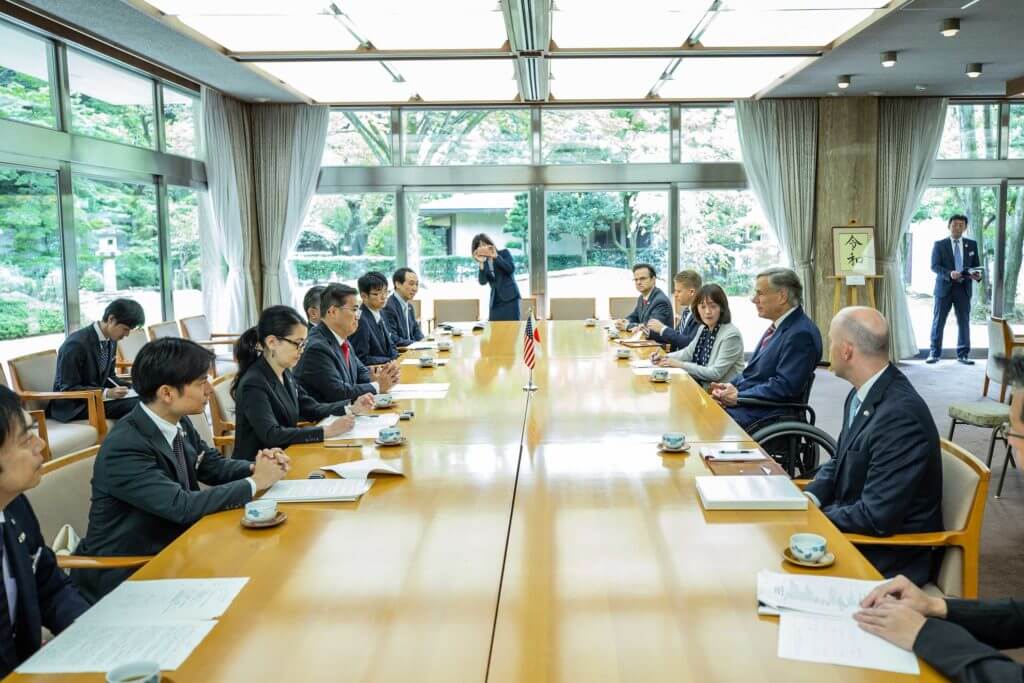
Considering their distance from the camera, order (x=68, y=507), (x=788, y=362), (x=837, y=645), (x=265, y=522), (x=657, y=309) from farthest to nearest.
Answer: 1. (x=657, y=309)
2. (x=788, y=362)
3. (x=68, y=507)
4. (x=265, y=522)
5. (x=837, y=645)

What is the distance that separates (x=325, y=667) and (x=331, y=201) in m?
8.71

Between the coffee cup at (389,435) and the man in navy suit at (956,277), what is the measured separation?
328 inches

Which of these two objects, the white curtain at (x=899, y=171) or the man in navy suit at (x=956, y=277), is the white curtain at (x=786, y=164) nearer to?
the white curtain at (x=899, y=171)

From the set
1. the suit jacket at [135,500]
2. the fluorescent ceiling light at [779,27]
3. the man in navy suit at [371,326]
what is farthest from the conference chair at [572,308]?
the suit jacket at [135,500]

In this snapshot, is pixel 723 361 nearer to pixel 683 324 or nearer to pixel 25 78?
pixel 683 324

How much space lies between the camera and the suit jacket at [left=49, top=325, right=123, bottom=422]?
197 inches

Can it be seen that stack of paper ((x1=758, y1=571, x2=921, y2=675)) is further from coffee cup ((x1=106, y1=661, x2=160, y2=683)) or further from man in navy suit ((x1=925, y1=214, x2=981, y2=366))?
man in navy suit ((x1=925, y1=214, x2=981, y2=366))

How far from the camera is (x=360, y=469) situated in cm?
269

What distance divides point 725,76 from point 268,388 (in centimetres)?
565

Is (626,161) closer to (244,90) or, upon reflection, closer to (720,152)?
(720,152)

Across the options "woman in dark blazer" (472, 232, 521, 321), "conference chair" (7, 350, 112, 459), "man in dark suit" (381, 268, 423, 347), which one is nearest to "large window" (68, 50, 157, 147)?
"conference chair" (7, 350, 112, 459)

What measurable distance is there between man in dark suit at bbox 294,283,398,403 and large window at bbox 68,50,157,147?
3.58 m

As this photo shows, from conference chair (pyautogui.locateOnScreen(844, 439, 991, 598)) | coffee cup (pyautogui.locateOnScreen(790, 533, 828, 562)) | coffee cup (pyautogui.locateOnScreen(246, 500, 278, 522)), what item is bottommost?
conference chair (pyautogui.locateOnScreen(844, 439, 991, 598))

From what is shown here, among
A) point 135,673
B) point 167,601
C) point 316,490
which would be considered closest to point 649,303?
point 316,490
